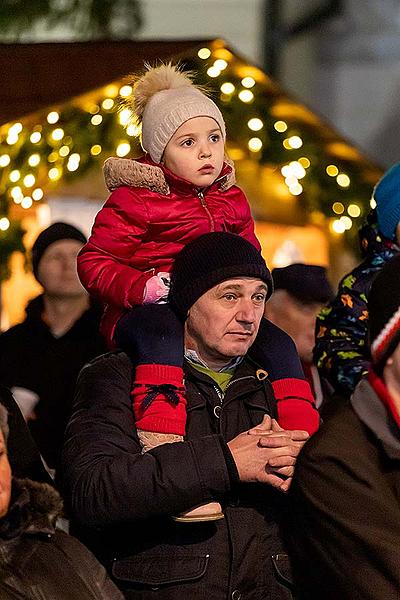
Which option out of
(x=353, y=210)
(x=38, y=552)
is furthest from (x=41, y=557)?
(x=353, y=210)

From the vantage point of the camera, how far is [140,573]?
466cm

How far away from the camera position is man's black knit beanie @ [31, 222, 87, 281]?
740cm

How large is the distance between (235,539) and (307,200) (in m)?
4.41

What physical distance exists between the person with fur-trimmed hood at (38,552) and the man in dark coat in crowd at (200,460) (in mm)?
181

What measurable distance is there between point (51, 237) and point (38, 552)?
10.5 ft

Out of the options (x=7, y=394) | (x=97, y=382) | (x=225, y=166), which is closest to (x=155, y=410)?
(x=97, y=382)

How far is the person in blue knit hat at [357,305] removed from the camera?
5219 millimetres

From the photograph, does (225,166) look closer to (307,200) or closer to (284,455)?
(284,455)

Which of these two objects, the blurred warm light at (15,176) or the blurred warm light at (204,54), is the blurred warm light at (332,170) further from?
the blurred warm light at (15,176)

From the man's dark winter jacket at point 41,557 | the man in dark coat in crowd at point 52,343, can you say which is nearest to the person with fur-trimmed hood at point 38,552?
the man's dark winter jacket at point 41,557

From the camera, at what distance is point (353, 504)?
4031 mm

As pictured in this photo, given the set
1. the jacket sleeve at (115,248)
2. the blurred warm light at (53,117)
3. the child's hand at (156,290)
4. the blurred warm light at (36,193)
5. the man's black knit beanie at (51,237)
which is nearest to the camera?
the child's hand at (156,290)

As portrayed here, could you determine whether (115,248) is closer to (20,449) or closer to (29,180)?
(20,449)

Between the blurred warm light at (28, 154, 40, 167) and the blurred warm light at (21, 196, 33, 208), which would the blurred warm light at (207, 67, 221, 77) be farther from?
the blurred warm light at (21, 196, 33, 208)
